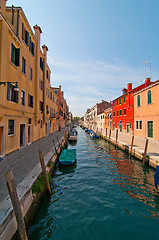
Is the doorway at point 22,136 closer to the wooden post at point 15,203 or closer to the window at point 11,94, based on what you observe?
the window at point 11,94

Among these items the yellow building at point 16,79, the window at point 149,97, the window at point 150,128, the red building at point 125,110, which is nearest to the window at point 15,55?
the yellow building at point 16,79

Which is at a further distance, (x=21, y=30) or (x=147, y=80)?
(x=147, y=80)

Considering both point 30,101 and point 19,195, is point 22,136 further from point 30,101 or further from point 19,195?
point 19,195

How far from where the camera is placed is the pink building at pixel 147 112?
58.8ft

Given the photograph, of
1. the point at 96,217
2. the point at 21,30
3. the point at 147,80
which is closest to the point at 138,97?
the point at 147,80

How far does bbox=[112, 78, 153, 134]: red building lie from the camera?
25078 millimetres

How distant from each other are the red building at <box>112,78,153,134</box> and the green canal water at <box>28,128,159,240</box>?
56.1 ft

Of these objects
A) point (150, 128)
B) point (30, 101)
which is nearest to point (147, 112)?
point (150, 128)

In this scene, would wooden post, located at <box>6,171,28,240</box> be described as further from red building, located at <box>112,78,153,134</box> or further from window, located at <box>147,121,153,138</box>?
red building, located at <box>112,78,153,134</box>

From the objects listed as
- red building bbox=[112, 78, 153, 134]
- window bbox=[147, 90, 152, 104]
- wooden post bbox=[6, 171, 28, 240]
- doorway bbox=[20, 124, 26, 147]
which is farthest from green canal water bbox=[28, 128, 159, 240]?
red building bbox=[112, 78, 153, 134]

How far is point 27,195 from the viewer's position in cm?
495

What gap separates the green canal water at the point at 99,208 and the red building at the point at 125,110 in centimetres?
1710

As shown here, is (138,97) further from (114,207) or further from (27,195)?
(27,195)

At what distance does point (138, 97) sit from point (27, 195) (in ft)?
74.4
